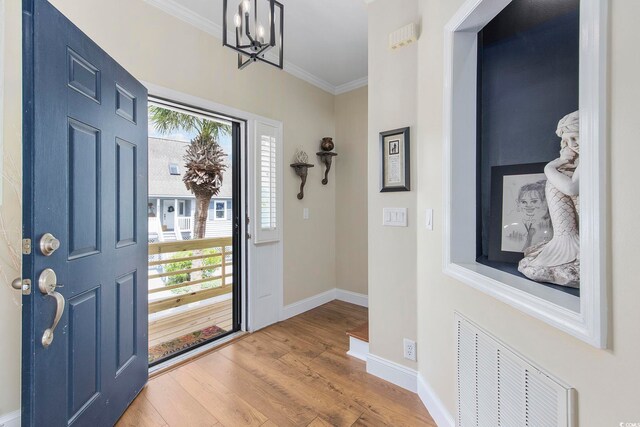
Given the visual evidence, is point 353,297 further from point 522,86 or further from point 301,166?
point 522,86

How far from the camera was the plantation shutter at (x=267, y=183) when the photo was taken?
8.96 ft

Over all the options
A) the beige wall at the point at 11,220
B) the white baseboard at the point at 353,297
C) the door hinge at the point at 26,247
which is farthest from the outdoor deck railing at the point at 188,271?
the door hinge at the point at 26,247

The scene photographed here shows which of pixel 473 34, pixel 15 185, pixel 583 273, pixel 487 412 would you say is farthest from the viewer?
pixel 15 185

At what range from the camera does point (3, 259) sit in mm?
1394

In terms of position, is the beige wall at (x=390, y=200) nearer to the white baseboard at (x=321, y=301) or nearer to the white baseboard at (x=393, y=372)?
the white baseboard at (x=393, y=372)

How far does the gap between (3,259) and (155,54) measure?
5.18 ft

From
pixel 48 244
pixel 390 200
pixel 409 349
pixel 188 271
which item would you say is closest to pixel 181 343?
pixel 188 271

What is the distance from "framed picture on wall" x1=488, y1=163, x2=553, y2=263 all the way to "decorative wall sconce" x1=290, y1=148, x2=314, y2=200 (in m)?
2.08

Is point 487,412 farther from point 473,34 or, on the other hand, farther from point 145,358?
point 145,358

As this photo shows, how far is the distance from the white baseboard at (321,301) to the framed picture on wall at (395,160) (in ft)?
6.03

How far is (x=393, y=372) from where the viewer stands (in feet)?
6.27

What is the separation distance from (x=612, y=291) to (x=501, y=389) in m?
0.57

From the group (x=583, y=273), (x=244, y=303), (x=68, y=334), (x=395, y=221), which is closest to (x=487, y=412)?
(x=583, y=273)

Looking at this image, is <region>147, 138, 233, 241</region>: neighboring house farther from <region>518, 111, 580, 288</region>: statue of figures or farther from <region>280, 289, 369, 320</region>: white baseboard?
<region>518, 111, 580, 288</region>: statue of figures
